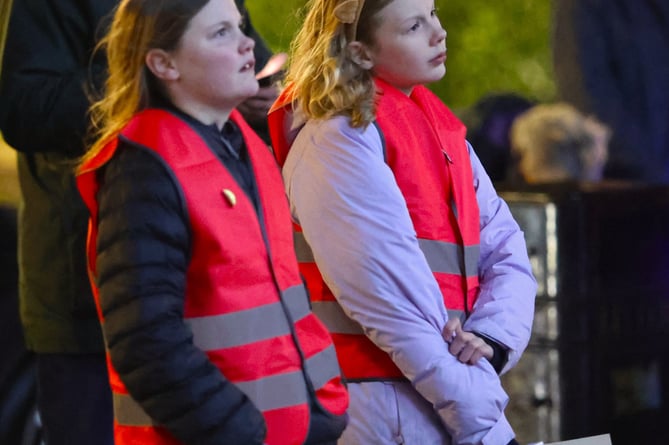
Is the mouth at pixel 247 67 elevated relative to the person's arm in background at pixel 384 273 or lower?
elevated

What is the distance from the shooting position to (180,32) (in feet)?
6.90

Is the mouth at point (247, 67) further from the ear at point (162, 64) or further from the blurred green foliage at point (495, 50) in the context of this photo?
the blurred green foliage at point (495, 50)

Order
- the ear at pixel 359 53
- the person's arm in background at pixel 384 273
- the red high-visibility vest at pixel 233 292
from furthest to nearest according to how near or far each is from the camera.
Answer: the ear at pixel 359 53 < the person's arm in background at pixel 384 273 < the red high-visibility vest at pixel 233 292

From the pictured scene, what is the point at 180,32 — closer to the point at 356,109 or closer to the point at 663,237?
the point at 356,109

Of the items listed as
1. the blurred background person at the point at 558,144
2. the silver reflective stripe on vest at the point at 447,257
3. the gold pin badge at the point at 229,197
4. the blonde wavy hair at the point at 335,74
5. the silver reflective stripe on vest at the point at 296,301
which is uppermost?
the blonde wavy hair at the point at 335,74

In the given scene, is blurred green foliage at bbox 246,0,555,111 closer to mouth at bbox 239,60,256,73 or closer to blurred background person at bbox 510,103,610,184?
blurred background person at bbox 510,103,610,184

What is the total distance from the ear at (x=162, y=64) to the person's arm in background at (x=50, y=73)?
626 millimetres

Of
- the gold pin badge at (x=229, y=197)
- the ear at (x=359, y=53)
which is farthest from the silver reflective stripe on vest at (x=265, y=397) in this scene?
the ear at (x=359, y=53)

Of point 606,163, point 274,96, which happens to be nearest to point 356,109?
point 274,96

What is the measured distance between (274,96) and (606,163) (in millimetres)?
2320

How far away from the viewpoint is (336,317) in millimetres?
2570

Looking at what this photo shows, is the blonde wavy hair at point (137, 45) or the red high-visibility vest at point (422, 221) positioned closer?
the blonde wavy hair at point (137, 45)

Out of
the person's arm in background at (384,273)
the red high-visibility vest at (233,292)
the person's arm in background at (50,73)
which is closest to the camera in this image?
the red high-visibility vest at (233,292)

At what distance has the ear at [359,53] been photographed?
102 inches
